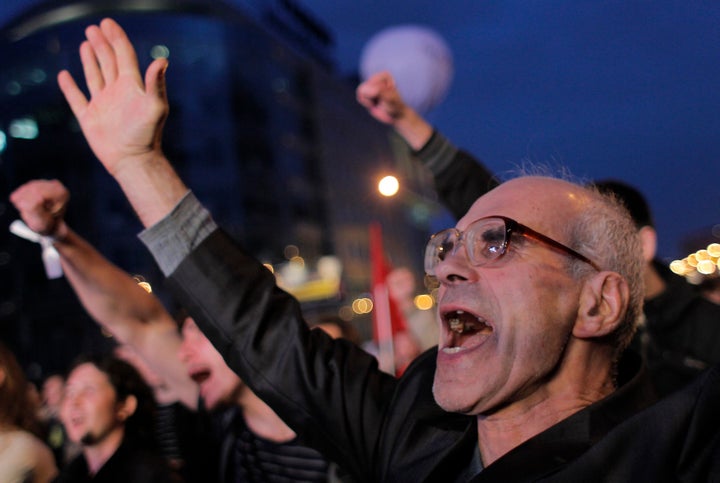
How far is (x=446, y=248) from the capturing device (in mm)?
1935

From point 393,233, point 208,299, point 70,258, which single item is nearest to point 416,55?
point 70,258

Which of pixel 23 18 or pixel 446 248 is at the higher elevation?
pixel 446 248

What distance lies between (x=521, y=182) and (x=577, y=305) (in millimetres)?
345

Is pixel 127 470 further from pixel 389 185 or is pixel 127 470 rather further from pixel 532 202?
pixel 532 202

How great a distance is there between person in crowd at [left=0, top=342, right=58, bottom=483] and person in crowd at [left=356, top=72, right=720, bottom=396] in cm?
174

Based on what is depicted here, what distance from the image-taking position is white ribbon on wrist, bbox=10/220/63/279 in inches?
101

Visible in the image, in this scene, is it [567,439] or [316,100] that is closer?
[567,439]

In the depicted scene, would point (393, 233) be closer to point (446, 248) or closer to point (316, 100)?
point (316, 100)

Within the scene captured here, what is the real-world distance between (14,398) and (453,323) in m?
1.96

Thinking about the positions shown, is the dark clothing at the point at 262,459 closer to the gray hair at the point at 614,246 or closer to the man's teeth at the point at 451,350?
the man's teeth at the point at 451,350

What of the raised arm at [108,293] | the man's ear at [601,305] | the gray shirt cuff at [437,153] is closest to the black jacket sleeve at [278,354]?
the man's ear at [601,305]

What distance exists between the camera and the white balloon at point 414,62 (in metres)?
3.78

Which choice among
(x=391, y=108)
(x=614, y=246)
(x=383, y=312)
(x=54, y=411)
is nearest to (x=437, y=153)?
(x=391, y=108)

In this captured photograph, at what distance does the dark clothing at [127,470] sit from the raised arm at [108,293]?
0.47 m
